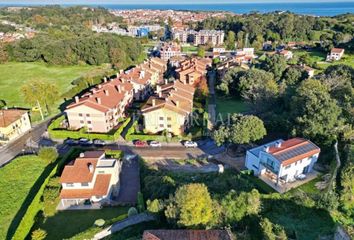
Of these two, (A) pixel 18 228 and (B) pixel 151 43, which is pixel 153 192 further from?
(B) pixel 151 43

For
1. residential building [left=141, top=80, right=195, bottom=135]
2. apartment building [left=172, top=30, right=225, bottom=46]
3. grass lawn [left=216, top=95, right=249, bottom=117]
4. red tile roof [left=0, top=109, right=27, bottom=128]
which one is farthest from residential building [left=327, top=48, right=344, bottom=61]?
red tile roof [left=0, top=109, right=27, bottom=128]

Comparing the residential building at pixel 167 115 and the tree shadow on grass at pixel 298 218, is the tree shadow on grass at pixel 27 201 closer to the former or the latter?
the residential building at pixel 167 115

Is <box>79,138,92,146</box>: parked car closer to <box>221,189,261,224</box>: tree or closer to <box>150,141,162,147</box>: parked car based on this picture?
<box>150,141,162,147</box>: parked car

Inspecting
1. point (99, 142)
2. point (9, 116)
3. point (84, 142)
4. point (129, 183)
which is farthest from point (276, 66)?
point (9, 116)

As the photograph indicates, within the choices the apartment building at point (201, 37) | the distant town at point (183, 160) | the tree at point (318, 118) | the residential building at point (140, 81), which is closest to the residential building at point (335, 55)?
the distant town at point (183, 160)

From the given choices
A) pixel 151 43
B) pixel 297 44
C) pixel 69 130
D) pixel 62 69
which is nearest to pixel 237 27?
pixel 297 44
